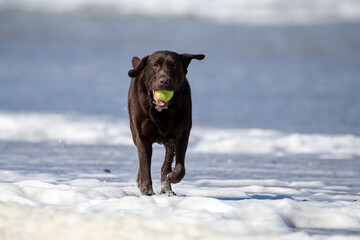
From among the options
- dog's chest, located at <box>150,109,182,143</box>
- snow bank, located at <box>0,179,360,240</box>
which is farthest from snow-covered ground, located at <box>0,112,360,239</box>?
dog's chest, located at <box>150,109,182,143</box>

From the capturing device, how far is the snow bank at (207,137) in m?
11.4

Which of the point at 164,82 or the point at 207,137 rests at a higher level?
the point at 164,82

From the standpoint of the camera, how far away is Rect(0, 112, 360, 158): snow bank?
11.4m

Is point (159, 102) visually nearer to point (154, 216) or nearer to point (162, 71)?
point (162, 71)

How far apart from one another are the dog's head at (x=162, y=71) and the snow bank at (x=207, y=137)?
4.46 metres

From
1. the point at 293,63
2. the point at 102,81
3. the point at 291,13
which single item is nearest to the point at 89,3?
the point at 291,13

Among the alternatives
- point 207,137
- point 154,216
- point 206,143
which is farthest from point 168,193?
point 207,137

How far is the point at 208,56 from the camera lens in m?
40.7

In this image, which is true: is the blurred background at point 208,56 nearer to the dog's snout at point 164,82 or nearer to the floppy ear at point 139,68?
the floppy ear at point 139,68

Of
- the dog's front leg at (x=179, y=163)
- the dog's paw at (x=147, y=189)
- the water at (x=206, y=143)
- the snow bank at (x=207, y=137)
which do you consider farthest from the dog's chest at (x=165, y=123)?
the snow bank at (x=207, y=137)

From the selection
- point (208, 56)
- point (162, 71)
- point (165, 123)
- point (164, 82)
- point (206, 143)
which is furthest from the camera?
point (208, 56)

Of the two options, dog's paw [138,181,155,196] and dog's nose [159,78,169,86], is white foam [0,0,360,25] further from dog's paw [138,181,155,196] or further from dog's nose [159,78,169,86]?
dog's nose [159,78,169,86]

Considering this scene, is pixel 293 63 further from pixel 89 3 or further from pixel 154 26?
pixel 89 3

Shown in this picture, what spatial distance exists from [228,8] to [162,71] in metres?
53.2
